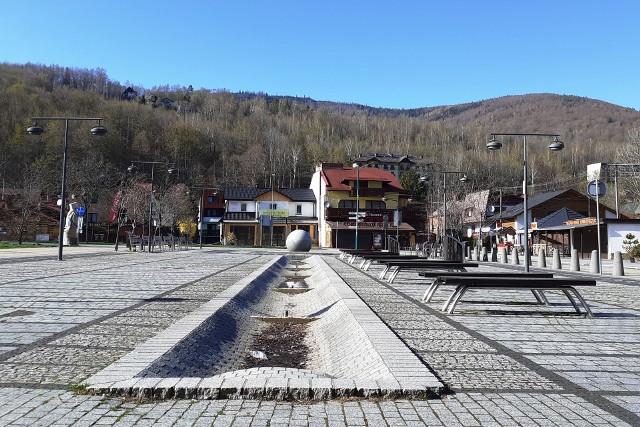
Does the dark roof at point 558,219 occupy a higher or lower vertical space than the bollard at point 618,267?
higher

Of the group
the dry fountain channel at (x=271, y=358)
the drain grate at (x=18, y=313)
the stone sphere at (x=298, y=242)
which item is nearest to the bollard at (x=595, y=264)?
the dry fountain channel at (x=271, y=358)

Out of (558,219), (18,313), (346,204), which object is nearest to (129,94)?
(346,204)

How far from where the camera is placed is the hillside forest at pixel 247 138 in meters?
81.7

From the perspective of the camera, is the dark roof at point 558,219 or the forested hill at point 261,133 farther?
the forested hill at point 261,133

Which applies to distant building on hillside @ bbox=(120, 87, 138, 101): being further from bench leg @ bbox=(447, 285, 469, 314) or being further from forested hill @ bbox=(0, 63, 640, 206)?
bench leg @ bbox=(447, 285, 469, 314)

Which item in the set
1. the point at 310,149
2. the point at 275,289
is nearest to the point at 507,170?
the point at 310,149

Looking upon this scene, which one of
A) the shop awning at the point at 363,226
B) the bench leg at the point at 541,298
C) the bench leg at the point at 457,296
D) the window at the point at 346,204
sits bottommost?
the bench leg at the point at 541,298

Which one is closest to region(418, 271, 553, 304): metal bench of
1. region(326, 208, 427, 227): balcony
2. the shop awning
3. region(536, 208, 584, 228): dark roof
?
region(536, 208, 584, 228): dark roof

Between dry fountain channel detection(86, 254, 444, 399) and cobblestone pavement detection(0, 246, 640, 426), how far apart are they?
0.50 feet

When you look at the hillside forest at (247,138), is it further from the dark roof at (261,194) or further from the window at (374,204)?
the dark roof at (261,194)

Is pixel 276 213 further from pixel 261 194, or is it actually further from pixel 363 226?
pixel 363 226

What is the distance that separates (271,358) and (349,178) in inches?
2502

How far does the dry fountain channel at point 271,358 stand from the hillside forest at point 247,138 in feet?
146

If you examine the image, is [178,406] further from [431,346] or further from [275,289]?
[275,289]
